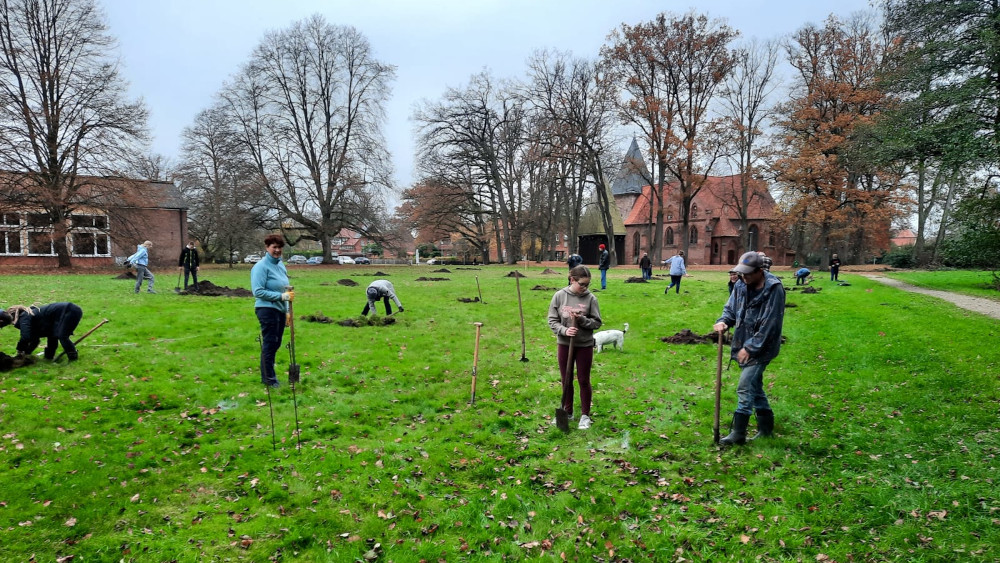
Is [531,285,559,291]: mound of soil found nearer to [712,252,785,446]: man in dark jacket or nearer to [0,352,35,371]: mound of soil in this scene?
[712,252,785,446]: man in dark jacket

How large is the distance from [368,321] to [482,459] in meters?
7.73

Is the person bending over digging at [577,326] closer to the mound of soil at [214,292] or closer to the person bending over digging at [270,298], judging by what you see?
the person bending over digging at [270,298]

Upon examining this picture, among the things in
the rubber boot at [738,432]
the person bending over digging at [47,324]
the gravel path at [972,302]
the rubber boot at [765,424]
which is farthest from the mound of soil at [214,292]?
the gravel path at [972,302]

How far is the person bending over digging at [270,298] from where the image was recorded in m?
7.27

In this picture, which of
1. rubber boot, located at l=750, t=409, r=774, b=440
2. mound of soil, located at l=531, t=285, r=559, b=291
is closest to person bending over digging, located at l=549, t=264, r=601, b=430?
rubber boot, located at l=750, t=409, r=774, b=440

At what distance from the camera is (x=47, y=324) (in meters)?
7.95

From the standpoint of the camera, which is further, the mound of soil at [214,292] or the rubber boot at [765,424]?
the mound of soil at [214,292]

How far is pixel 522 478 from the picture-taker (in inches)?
211

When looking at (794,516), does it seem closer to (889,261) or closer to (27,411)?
(27,411)

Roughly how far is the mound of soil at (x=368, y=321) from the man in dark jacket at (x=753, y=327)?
8.88 meters

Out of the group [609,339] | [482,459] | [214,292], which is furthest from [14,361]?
[609,339]

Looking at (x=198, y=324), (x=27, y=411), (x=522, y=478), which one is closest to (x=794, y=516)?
(x=522, y=478)

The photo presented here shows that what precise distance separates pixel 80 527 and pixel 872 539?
21.8 feet

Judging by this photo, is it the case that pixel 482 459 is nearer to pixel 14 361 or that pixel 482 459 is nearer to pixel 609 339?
pixel 609 339
